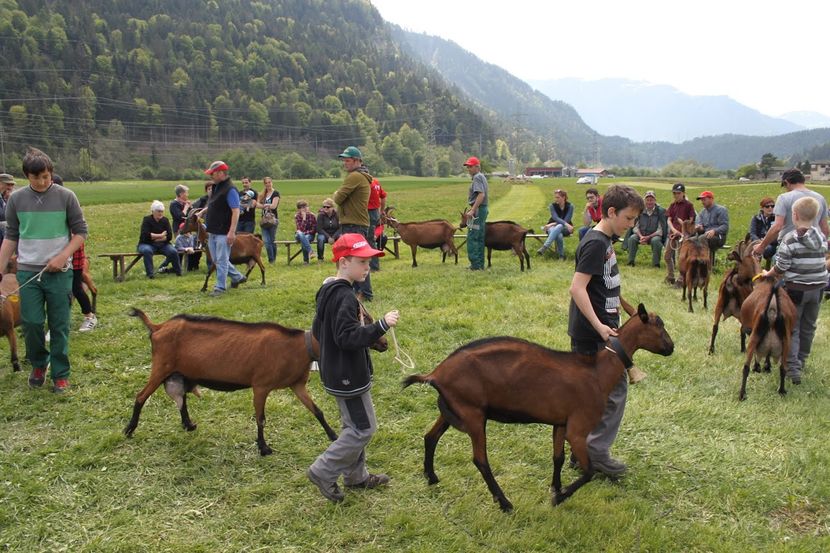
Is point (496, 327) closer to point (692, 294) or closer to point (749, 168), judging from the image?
point (692, 294)

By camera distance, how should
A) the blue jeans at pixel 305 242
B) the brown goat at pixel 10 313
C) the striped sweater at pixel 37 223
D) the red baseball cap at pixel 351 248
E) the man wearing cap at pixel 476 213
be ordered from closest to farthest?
the red baseball cap at pixel 351 248 → the striped sweater at pixel 37 223 → the brown goat at pixel 10 313 → the man wearing cap at pixel 476 213 → the blue jeans at pixel 305 242

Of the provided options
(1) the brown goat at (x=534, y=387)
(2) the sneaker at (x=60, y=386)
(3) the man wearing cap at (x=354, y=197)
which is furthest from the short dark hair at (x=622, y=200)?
(2) the sneaker at (x=60, y=386)

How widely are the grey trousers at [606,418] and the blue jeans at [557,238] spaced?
33.7ft

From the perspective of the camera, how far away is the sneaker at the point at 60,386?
5926 millimetres

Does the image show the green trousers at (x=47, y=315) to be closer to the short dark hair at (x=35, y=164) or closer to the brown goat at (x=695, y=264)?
the short dark hair at (x=35, y=164)

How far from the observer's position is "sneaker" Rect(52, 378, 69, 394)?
5926 millimetres

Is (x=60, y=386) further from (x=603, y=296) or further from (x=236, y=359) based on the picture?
(x=603, y=296)

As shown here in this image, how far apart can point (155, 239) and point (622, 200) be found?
423 inches

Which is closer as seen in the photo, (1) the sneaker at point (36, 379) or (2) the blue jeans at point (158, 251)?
(1) the sneaker at point (36, 379)

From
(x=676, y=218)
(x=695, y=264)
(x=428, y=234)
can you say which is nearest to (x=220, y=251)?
(x=428, y=234)

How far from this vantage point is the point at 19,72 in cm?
8419

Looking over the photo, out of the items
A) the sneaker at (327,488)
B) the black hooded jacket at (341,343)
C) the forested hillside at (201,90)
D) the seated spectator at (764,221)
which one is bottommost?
the sneaker at (327,488)

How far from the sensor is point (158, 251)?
40.5ft

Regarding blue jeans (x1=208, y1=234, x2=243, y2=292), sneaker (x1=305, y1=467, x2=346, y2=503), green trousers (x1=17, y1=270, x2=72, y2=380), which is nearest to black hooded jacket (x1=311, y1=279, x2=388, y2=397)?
sneaker (x1=305, y1=467, x2=346, y2=503)
